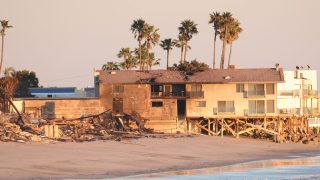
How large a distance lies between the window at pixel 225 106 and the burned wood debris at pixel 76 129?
8248mm

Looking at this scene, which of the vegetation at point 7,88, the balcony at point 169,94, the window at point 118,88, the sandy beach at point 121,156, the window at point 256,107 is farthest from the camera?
the balcony at point 169,94

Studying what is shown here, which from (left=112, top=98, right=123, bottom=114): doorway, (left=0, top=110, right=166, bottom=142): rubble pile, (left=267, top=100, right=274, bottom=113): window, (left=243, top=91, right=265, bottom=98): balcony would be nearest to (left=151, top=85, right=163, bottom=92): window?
(left=112, top=98, right=123, bottom=114): doorway

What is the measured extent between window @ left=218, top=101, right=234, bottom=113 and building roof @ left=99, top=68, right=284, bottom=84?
6.37ft

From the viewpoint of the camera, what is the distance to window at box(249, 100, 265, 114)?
6969cm

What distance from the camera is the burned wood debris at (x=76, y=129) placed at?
45344mm

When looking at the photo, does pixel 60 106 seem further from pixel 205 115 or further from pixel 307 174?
pixel 307 174

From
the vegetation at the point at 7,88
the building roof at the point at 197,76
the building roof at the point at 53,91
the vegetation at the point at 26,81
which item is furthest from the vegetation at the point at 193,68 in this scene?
the vegetation at the point at 26,81

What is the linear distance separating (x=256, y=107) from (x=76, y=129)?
23077 millimetres

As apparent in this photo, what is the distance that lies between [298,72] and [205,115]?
1811cm

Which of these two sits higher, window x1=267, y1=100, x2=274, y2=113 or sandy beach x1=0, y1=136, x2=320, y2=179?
window x1=267, y1=100, x2=274, y2=113

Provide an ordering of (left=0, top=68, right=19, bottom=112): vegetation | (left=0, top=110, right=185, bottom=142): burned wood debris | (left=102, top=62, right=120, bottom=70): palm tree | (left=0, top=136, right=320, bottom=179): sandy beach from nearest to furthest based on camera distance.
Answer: (left=0, top=136, right=320, bottom=179): sandy beach
(left=0, top=110, right=185, bottom=142): burned wood debris
(left=0, top=68, right=19, bottom=112): vegetation
(left=102, top=62, right=120, bottom=70): palm tree

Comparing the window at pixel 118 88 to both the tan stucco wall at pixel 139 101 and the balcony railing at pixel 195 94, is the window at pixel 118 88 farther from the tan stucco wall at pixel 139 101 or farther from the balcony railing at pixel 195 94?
the balcony railing at pixel 195 94

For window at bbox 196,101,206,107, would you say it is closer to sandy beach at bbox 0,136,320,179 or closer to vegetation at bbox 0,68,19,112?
sandy beach at bbox 0,136,320,179

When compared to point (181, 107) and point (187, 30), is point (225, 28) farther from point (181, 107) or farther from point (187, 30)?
point (181, 107)
